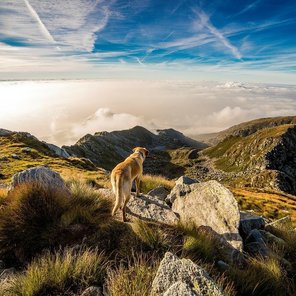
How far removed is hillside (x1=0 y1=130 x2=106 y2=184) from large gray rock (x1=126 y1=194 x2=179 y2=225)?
42.9 meters

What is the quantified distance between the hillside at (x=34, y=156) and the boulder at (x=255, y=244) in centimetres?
4510

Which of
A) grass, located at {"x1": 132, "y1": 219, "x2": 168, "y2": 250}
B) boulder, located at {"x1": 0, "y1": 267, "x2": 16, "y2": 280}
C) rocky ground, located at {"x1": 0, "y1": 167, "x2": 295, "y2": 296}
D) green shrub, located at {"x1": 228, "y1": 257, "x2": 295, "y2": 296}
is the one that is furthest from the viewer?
grass, located at {"x1": 132, "y1": 219, "x2": 168, "y2": 250}

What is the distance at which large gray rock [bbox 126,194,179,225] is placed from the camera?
33.0 ft

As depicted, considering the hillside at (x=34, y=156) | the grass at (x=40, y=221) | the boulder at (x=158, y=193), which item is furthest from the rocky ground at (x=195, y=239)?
the hillside at (x=34, y=156)

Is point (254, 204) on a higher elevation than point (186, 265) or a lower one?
lower

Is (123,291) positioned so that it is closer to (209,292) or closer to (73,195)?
(209,292)

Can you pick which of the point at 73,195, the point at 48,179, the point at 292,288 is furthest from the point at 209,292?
the point at 48,179

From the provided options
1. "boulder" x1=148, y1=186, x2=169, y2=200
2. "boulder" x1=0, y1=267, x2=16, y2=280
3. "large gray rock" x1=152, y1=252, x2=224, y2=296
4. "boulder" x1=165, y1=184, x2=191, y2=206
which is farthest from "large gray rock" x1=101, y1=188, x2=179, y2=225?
"large gray rock" x1=152, y1=252, x2=224, y2=296

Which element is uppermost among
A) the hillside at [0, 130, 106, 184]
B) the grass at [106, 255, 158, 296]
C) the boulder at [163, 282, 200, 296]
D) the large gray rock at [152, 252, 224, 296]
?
the boulder at [163, 282, 200, 296]

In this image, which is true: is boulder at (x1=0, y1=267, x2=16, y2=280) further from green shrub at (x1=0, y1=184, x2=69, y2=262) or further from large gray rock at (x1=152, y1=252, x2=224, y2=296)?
large gray rock at (x1=152, y1=252, x2=224, y2=296)

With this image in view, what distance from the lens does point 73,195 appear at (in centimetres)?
1083

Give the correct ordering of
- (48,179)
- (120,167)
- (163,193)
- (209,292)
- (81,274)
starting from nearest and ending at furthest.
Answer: (209,292) → (81,274) → (120,167) → (48,179) → (163,193)

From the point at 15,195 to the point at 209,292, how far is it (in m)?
7.40

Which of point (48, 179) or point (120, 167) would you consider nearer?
point (120, 167)
